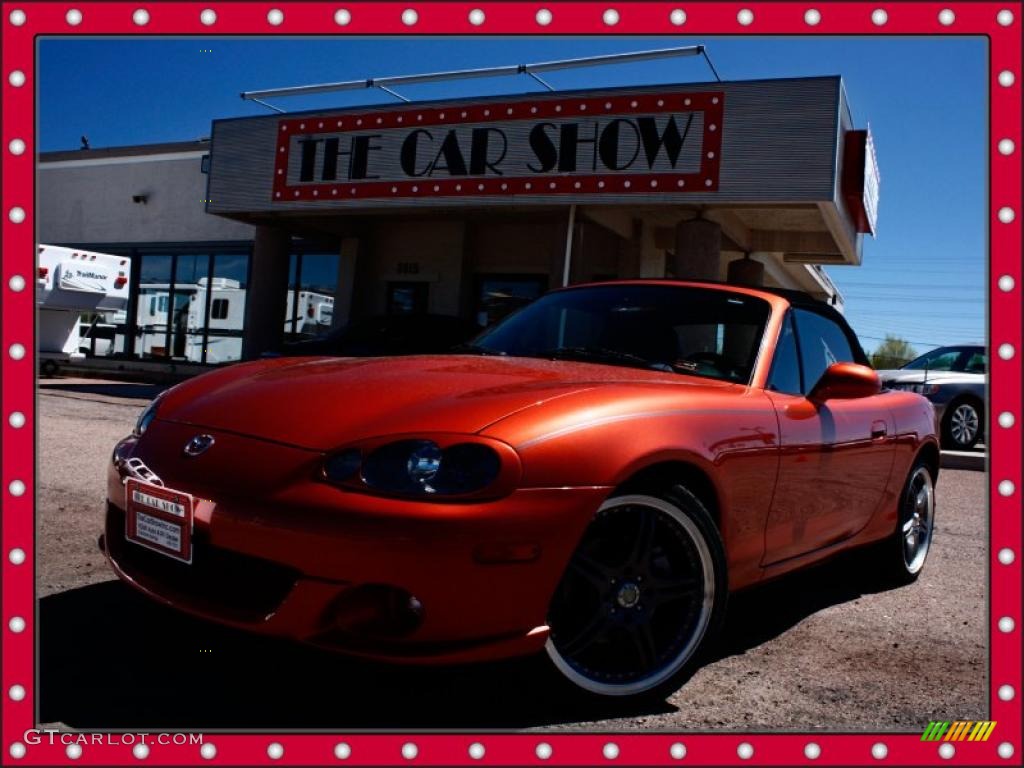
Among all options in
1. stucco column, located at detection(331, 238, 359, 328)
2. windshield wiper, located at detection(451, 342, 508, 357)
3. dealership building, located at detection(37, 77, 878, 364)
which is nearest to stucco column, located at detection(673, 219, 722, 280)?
dealership building, located at detection(37, 77, 878, 364)

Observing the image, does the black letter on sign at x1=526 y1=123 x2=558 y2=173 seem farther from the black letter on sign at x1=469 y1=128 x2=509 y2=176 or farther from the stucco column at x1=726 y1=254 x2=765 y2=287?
the stucco column at x1=726 y1=254 x2=765 y2=287

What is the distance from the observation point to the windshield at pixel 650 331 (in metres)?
3.24

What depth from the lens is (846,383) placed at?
10.5 ft

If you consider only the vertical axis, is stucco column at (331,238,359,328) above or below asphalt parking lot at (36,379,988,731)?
above

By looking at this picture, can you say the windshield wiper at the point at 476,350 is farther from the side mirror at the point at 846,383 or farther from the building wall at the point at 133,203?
the building wall at the point at 133,203

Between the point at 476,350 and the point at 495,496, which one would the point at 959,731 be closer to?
the point at 495,496

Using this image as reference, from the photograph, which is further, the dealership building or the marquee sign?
the marquee sign

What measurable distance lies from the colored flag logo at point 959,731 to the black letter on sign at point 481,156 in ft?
38.7

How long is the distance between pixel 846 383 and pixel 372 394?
5.69 feet

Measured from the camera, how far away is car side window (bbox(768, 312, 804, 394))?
10.7 ft

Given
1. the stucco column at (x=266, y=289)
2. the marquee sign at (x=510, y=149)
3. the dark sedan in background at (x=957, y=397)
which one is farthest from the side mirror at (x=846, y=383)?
the stucco column at (x=266, y=289)

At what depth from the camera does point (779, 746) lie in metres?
1.66

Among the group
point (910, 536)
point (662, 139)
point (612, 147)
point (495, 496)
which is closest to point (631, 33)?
point (495, 496)

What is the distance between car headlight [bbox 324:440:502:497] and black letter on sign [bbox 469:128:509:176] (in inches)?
443
